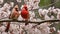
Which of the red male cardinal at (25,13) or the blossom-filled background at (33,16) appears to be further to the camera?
the blossom-filled background at (33,16)

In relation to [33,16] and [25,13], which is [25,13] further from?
[33,16]

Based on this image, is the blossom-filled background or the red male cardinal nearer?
the red male cardinal

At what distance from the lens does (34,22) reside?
270cm

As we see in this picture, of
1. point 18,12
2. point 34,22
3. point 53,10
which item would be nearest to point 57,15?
point 53,10

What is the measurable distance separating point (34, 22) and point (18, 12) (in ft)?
0.69

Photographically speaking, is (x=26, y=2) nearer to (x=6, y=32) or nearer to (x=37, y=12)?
(x=37, y=12)

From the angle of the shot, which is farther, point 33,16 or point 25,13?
point 33,16

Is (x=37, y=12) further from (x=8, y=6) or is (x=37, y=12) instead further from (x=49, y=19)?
(x=8, y=6)

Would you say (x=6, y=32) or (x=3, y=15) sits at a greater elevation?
(x=3, y=15)

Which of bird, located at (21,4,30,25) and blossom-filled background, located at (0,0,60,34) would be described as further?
blossom-filled background, located at (0,0,60,34)

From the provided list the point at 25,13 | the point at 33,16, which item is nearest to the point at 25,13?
the point at 25,13

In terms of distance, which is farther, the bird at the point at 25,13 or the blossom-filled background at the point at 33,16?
the blossom-filled background at the point at 33,16

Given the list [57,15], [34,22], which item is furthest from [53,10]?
[34,22]

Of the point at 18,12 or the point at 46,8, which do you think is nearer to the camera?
the point at 18,12
